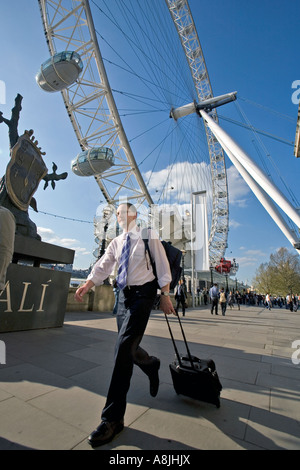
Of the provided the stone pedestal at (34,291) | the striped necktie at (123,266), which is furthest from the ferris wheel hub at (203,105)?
the striped necktie at (123,266)

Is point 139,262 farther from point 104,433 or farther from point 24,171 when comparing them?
point 24,171

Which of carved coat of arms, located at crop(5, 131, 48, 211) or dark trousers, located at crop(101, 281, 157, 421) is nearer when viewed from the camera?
dark trousers, located at crop(101, 281, 157, 421)

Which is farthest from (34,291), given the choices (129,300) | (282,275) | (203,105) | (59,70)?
(282,275)

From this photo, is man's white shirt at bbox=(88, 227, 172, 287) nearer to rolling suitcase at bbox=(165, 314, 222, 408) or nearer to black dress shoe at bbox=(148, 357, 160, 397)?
rolling suitcase at bbox=(165, 314, 222, 408)

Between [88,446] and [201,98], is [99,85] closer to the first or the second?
[201,98]

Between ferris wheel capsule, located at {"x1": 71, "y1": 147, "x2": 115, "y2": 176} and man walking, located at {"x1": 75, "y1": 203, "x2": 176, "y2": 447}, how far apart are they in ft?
64.6

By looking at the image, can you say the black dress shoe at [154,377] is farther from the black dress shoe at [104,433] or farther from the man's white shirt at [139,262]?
the man's white shirt at [139,262]

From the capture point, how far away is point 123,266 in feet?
6.19

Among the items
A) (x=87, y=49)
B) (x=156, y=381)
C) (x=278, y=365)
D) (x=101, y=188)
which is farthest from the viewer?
(x=101, y=188)

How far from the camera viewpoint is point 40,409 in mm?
1758

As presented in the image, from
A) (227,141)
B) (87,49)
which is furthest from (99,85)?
(227,141)

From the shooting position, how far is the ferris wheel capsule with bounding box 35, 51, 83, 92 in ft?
50.3

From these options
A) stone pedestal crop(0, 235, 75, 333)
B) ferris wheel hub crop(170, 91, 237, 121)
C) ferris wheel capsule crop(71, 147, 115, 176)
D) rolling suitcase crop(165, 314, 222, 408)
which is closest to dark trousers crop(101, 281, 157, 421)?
rolling suitcase crop(165, 314, 222, 408)
